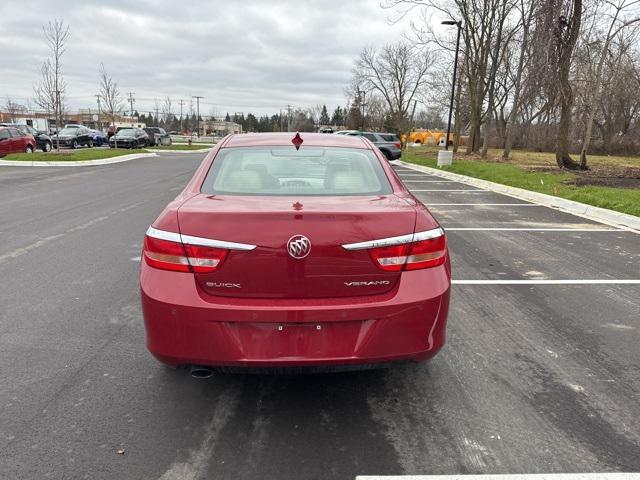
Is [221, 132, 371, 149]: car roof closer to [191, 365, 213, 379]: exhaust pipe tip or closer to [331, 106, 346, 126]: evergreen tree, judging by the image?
[191, 365, 213, 379]: exhaust pipe tip

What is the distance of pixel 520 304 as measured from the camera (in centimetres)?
484

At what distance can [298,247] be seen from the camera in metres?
2.54

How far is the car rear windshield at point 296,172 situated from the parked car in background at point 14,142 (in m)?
25.1

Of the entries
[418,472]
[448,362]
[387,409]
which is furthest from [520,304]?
[418,472]

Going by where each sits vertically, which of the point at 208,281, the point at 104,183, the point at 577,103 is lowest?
the point at 104,183

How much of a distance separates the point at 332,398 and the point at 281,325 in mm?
824

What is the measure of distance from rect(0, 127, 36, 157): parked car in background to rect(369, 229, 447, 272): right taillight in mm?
26633

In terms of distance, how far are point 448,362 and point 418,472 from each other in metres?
1.27

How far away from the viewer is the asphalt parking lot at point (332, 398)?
2.51 meters

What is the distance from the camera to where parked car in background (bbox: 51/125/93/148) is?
3506 centimetres

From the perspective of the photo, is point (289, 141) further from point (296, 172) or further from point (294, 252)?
point (294, 252)

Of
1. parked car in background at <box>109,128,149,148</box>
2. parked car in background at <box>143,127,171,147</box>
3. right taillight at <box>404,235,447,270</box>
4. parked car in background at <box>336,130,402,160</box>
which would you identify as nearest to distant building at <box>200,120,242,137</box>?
parked car in background at <box>143,127,171,147</box>

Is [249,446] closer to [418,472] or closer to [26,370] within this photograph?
[418,472]

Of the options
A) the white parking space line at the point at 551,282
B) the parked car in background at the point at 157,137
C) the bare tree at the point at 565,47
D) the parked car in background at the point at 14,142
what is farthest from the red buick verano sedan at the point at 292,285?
the parked car in background at the point at 157,137
